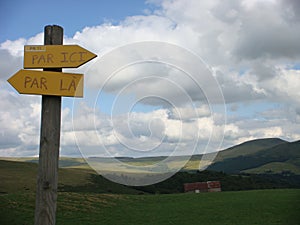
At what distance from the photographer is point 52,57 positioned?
5109 mm

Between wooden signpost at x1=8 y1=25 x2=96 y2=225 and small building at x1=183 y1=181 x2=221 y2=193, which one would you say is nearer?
wooden signpost at x1=8 y1=25 x2=96 y2=225

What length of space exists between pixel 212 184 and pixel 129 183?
47.8 meters

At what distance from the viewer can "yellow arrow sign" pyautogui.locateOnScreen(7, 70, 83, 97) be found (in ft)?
16.5

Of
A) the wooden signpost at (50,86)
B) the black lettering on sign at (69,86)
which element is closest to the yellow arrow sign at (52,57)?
the wooden signpost at (50,86)

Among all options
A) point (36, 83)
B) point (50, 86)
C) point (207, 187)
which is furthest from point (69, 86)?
point (207, 187)

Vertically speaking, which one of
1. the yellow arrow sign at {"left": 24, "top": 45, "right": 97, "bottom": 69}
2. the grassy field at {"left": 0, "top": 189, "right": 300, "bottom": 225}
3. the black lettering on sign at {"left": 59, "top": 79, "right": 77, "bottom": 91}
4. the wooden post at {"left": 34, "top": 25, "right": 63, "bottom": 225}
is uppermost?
the yellow arrow sign at {"left": 24, "top": 45, "right": 97, "bottom": 69}

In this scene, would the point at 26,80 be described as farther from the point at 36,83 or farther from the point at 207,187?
the point at 207,187

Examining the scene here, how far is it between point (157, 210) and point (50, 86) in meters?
23.2

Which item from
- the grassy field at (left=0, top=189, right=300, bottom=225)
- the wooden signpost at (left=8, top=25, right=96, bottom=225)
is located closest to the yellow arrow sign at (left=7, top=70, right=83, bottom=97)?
the wooden signpost at (left=8, top=25, right=96, bottom=225)

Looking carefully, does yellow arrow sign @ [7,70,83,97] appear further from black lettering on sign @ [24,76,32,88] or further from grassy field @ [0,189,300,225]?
grassy field @ [0,189,300,225]

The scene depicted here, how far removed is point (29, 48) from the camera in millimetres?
5145

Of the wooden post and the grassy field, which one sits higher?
the wooden post

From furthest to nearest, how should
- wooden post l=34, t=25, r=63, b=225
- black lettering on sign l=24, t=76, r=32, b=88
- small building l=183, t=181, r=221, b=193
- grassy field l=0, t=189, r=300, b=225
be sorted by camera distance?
1. small building l=183, t=181, r=221, b=193
2. grassy field l=0, t=189, r=300, b=225
3. black lettering on sign l=24, t=76, r=32, b=88
4. wooden post l=34, t=25, r=63, b=225

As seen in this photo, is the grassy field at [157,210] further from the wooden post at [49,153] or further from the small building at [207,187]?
the small building at [207,187]
